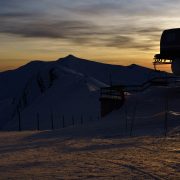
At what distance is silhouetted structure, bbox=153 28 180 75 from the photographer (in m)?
49.1

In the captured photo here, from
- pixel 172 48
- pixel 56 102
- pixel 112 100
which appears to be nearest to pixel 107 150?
pixel 112 100

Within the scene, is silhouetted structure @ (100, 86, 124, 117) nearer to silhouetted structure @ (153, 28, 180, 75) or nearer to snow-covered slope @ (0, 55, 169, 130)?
silhouetted structure @ (153, 28, 180, 75)

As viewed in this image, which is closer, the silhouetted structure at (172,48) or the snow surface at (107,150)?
the snow surface at (107,150)

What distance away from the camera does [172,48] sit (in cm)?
4978

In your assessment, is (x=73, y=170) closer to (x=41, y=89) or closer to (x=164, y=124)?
(x=164, y=124)

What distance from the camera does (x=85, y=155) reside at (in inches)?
693

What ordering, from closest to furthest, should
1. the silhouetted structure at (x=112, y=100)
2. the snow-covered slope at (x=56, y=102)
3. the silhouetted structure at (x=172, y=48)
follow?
the silhouetted structure at (x=112, y=100) < the silhouetted structure at (x=172, y=48) < the snow-covered slope at (x=56, y=102)

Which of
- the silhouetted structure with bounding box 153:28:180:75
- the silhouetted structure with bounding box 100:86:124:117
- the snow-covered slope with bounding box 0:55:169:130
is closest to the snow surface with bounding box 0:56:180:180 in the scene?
the silhouetted structure with bounding box 100:86:124:117

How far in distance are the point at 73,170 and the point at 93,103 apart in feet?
279

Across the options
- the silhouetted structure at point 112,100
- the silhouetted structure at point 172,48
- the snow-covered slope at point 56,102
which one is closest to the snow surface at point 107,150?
the silhouetted structure at point 112,100

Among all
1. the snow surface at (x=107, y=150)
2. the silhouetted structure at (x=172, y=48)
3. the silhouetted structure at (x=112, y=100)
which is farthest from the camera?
the silhouetted structure at (x=172, y=48)

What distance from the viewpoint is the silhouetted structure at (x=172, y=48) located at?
161 ft

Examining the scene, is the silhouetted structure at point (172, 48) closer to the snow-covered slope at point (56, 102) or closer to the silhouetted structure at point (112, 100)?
the silhouetted structure at point (112, 100)

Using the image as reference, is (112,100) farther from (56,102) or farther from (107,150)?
(56,102)
